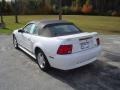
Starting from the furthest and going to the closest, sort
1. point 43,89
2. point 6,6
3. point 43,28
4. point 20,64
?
point 6,6 < point 20,64 < point 43,28 < point 43,89

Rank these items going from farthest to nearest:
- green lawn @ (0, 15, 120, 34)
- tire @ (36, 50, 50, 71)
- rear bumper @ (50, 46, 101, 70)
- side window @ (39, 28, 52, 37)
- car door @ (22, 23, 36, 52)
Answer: green lawn @ (0, 15, 120, 34), car door @ (22, 23, 36, 52), side window @ (39, 28, 52, 37), tire @ (36, 50, 50, 71), rear bumper @ (50, 46, 101, 70)

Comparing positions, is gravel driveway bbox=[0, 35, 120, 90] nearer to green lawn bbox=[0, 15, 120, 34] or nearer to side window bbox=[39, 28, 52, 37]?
side window bbox=[39, 28, 52, 37]

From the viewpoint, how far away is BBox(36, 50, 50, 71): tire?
19.8ft

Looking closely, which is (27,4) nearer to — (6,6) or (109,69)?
(6,6)

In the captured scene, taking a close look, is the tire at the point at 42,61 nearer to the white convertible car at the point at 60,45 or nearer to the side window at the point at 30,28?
the white convertible car at the point at 60,45

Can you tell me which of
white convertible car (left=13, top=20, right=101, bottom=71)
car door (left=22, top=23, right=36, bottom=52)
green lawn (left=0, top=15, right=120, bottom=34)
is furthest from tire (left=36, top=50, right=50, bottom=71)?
green lawn (left=0, top=15, right=120, bottom=34)

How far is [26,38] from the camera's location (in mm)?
7371

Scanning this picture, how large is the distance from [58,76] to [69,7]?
4160cm

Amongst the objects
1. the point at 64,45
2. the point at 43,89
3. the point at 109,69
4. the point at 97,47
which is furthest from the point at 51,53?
the point at 109,69

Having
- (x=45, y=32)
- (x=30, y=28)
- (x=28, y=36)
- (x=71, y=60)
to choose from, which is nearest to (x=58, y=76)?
(x=71, y=60)

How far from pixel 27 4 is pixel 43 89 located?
4071 centimetres

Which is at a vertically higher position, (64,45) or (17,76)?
(64,45)

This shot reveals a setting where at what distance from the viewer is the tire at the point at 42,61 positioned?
6041 millimetres

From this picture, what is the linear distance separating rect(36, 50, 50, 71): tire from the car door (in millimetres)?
676
